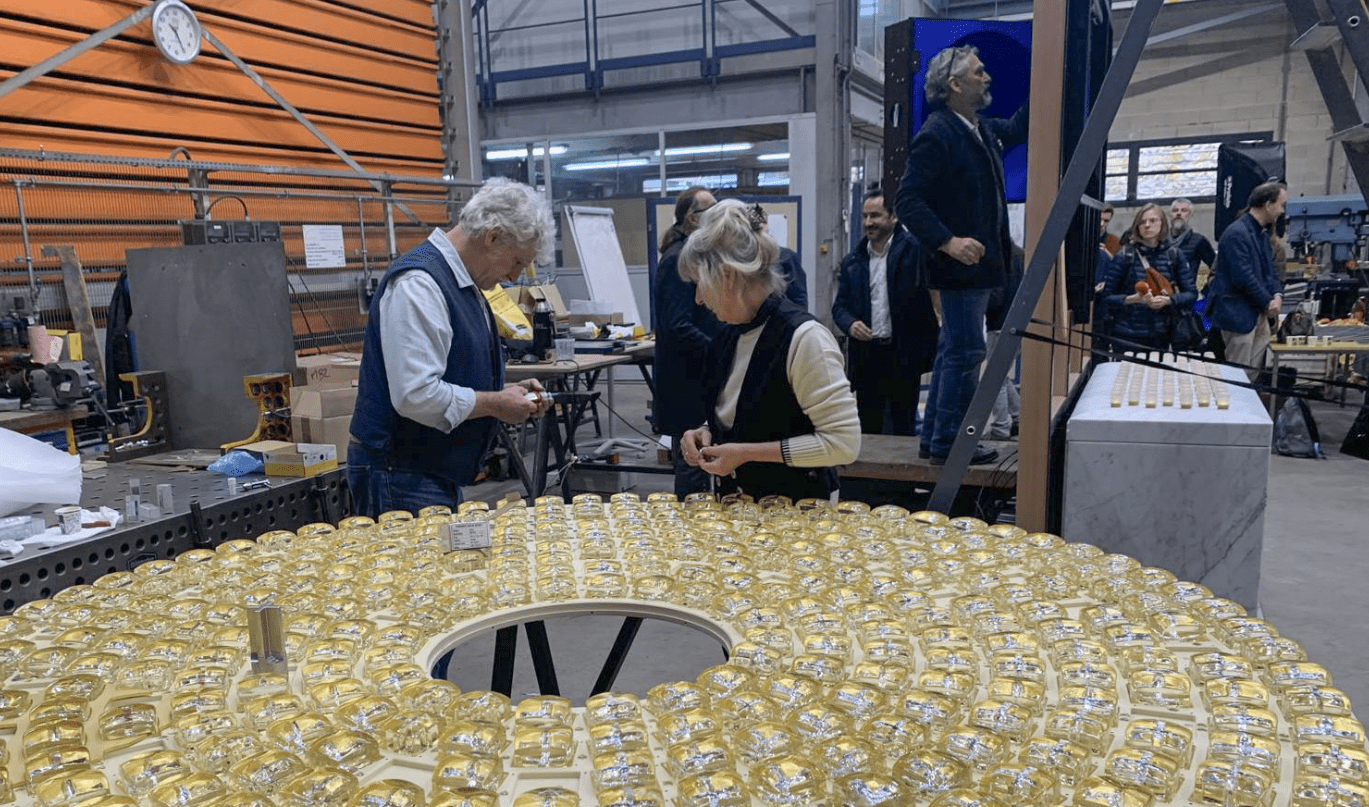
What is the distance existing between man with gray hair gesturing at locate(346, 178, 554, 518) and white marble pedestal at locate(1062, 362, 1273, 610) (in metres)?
1.71

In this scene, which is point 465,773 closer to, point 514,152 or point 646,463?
point 646,463

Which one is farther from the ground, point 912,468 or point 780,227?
point 780,227

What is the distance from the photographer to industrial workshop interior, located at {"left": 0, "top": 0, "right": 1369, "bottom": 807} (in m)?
1.01

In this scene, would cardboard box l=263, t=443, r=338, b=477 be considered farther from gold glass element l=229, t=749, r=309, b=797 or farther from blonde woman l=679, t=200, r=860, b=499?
gold glass element l=229, t=749, r=309, b=797

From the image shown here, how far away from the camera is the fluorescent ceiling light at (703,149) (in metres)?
9.75

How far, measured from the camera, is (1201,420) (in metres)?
2.66

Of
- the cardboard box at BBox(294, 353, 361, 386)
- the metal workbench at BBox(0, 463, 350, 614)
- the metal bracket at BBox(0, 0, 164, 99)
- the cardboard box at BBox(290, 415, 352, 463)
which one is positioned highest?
the metal bracket at BBox(0, 0, 164, 99)

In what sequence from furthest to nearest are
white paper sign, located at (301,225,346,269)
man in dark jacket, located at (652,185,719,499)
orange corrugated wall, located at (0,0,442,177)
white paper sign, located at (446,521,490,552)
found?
white paper sign, located at (301,225,346,269)
orange corrugated wall, located at (0,0,442,177)
man in dark jacket, located at (652,185,719,499)
white paper sign, located at (446,521,490,552)

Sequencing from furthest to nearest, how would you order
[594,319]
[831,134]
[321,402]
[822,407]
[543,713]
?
[831,134] < [594,319] < [321,402] < [822,407] < [543,713]

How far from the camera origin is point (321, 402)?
3082 millimetres

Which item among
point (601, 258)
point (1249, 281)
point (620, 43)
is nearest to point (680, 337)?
point (1249, 281)

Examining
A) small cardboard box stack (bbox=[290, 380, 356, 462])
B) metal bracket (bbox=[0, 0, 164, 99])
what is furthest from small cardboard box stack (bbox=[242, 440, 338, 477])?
metal bracket (bbox=[0, 0, 164, 99])

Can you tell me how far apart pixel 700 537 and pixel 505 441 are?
8.95 ft

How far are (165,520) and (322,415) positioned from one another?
856 mm
